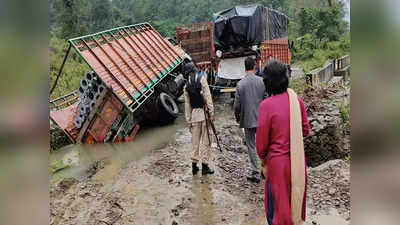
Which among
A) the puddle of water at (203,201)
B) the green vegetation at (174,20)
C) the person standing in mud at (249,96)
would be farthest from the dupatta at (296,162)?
the person standing in mud at (249,96)

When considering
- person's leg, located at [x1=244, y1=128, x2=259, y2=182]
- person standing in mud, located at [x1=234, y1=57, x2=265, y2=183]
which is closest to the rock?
person's leg, located at [x1=244, y1=128, x2=259, y2=182]

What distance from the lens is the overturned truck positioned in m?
6.21

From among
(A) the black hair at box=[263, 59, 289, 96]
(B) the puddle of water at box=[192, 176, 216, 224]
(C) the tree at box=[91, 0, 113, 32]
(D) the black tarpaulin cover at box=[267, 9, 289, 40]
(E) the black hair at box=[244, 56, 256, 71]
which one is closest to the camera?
(A) the black hair at box=[263, 59, 289, 96]

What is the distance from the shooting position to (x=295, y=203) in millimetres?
2111

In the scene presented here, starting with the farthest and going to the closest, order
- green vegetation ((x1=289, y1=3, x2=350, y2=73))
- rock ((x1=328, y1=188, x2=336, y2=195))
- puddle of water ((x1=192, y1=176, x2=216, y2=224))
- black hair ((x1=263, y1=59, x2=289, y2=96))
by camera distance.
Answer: green vegetation ((x1=289, y1=3, x2=350, y2=73)), rock ((x1=328, y1=188, x2=336, y2=195)), puddle of water ((x1=192, y1=176, x2=216, y2=224)), black hair ((x1=263, y1=59, x2=289, y2=96))

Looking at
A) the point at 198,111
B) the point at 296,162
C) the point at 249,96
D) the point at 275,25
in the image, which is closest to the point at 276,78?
the point at 296,162

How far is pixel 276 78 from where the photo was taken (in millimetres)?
2240

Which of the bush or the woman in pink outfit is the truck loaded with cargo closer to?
the bush

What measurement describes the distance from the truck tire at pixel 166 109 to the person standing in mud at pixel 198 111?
10.4 feet

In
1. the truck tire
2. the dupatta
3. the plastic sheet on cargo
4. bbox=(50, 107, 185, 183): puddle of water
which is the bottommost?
bbox=(50, 107, 185, 183): puddle of water

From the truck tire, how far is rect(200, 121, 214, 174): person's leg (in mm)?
3221
